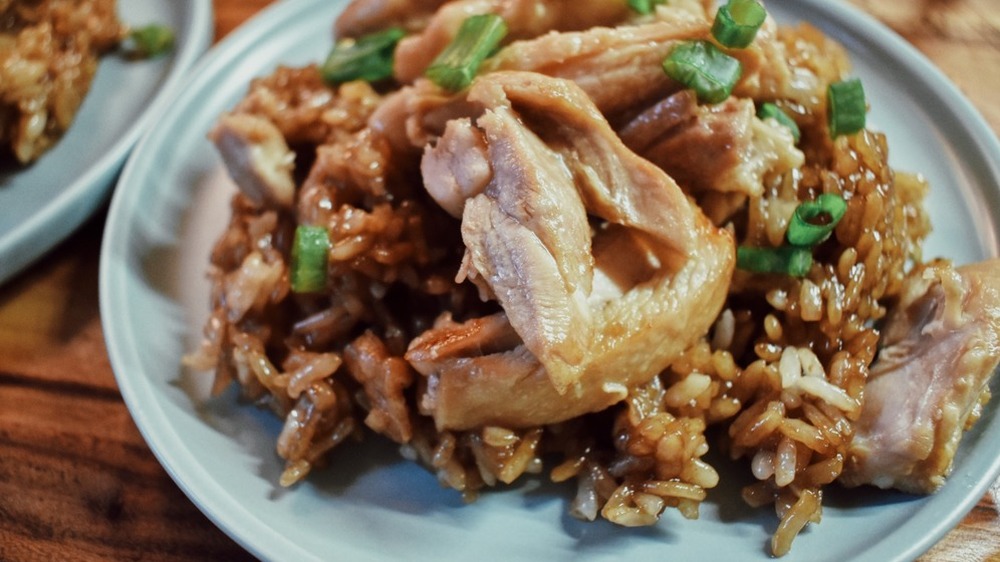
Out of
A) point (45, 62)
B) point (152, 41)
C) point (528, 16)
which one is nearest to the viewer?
point (528, 16)

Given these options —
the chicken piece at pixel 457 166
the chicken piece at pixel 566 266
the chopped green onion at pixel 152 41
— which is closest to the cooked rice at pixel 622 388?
the chicken piece at pixel 566 266

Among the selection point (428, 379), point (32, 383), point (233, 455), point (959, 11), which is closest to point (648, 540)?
point (428, 379)

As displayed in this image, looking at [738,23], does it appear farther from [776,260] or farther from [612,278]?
[612,278]

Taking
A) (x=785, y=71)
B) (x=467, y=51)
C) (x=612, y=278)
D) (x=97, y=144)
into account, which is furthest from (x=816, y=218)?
(x=97, y=144)

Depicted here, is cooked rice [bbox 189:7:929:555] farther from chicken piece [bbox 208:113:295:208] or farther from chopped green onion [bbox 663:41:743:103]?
chopped green onion [bbox 663:41:743:103]

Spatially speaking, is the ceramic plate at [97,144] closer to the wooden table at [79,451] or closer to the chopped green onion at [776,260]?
the wooden table at [79,451]

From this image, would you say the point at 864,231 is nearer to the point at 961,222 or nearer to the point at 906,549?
the point at 961,222
